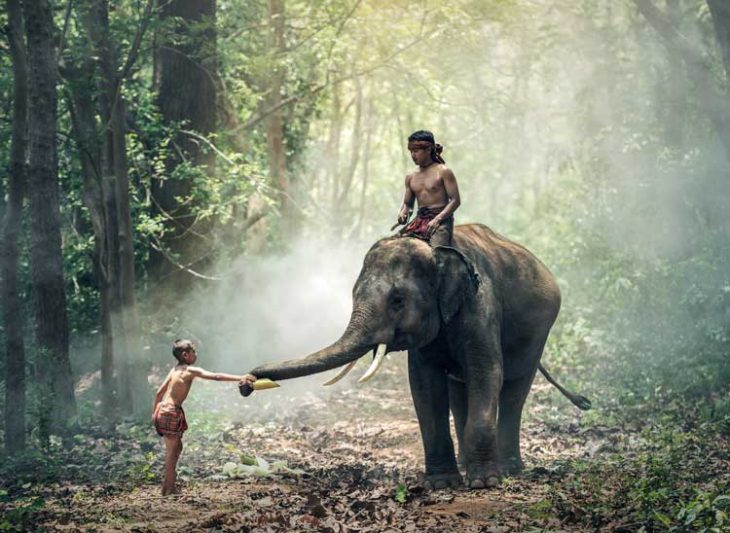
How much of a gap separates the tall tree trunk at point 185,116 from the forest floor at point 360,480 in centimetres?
393

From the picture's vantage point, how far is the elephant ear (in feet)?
33.1

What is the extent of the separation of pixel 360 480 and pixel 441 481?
30.6 inches

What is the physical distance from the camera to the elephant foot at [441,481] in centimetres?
1022

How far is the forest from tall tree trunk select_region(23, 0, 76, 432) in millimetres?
37

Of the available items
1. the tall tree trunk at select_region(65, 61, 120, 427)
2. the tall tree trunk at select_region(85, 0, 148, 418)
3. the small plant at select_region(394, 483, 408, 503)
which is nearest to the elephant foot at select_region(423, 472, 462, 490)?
the small plant at select_region(394, 483, 408, 503)

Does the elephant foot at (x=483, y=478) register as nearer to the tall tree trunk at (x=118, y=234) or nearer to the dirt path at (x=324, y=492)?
the dirt path at (x=324, y=492)

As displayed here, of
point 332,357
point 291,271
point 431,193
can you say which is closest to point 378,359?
point 332,357

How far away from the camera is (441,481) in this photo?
10.3 meters

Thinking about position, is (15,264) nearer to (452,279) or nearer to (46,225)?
(46,225)

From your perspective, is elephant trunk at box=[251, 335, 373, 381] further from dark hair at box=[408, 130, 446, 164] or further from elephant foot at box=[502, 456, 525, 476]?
elephant foot at box=[502, 456, 525, 476]

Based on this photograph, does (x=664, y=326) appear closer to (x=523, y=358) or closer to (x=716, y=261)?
(x=716, y=261)

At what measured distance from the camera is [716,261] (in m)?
18.5

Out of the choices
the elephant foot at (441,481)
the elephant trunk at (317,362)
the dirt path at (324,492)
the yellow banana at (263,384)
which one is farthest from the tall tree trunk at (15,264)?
the elephant foot at (441,481)

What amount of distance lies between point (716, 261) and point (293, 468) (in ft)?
33.3
